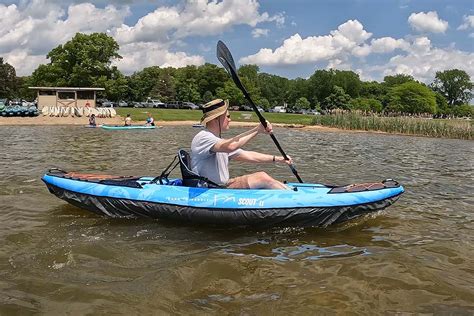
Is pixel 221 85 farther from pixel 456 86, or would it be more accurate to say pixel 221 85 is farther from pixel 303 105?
pixel 456 86

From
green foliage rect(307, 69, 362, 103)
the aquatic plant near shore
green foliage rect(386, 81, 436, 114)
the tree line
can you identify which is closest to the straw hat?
the aquatic plant near shore

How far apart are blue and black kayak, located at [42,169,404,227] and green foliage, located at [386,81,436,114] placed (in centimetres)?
8188

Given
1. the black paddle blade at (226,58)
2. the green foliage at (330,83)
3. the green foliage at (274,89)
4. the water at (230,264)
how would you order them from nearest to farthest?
1. the water at (230,264)
2. the black paddle blade at (226,58)
3. the green foliage at (330,83)
4. the green foliage at (274,89)

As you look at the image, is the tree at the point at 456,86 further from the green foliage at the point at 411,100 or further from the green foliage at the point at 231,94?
the green foliage at the point at 231,94

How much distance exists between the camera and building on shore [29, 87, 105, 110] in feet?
131

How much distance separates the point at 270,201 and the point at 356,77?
98.7 meters

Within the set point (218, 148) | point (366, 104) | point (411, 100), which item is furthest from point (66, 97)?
point (411, 100)

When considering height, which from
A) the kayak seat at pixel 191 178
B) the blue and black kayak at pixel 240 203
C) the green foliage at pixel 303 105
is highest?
the green foliage at pixel 303 105

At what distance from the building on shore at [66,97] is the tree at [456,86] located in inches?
3557

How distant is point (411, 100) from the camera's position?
84.5 m

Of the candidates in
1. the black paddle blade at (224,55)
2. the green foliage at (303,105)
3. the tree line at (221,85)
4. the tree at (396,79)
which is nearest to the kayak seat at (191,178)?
the black paddle blade at (224,55)

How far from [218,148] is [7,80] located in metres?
82.3

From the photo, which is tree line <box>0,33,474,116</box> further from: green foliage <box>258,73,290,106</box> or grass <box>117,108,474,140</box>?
grass <box>117,108,474,140</box>

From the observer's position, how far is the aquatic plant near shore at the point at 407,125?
1158 inches
